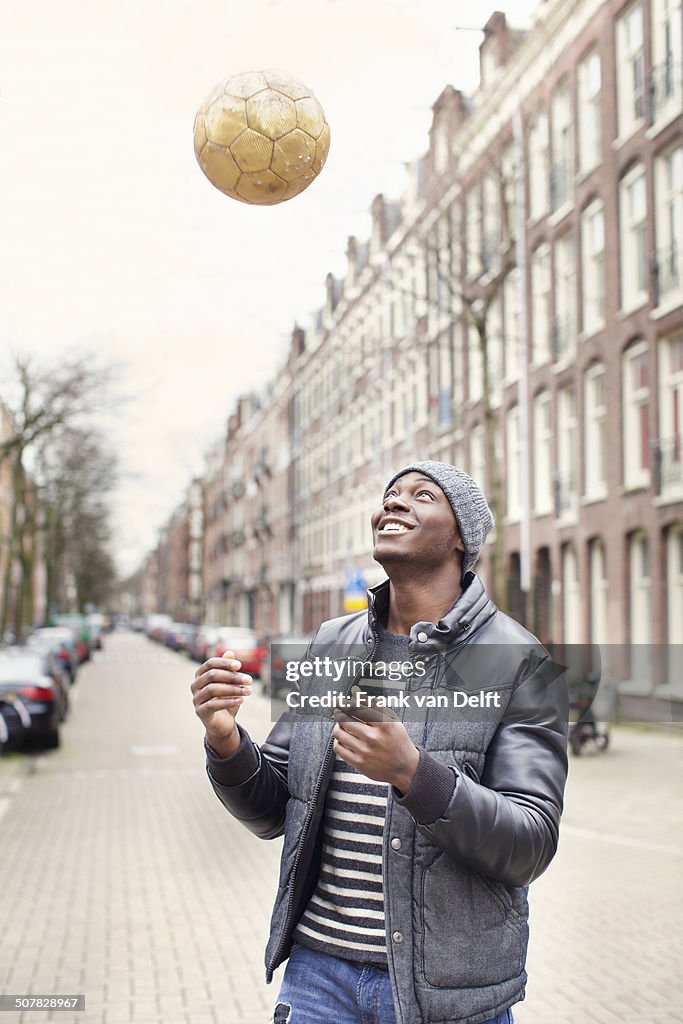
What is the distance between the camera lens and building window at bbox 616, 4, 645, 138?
2383 cm

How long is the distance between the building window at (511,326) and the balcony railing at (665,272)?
6318 mm

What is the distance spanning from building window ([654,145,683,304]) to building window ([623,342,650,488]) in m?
1.43

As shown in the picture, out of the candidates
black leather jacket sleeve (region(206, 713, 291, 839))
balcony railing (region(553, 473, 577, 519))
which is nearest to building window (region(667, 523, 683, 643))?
balcony railing (region(553, 473, 577, 519))

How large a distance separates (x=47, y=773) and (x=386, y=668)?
14.6 metres

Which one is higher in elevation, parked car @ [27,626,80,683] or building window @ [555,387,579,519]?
building window @ [555,387,579,519]

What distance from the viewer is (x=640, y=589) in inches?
959

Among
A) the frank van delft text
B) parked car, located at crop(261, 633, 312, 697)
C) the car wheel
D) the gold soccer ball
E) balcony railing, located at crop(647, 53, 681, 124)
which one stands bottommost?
the car wheel

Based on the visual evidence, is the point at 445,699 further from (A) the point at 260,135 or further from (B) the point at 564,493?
(B) the point at 564,493

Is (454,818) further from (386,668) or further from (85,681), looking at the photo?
(85,681)

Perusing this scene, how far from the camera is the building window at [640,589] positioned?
24156mm

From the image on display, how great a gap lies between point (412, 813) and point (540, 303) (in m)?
27.8

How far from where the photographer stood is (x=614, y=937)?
25.9 feet

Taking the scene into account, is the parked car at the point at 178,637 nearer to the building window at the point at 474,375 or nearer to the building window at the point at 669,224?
the building window at the point at 474,375

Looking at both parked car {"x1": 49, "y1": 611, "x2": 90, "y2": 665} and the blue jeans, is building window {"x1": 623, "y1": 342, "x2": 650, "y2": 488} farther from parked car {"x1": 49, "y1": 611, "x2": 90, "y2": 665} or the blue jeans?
parked car {"x1": 49, "y1": 611, "x2": 90, "y2": 665}
